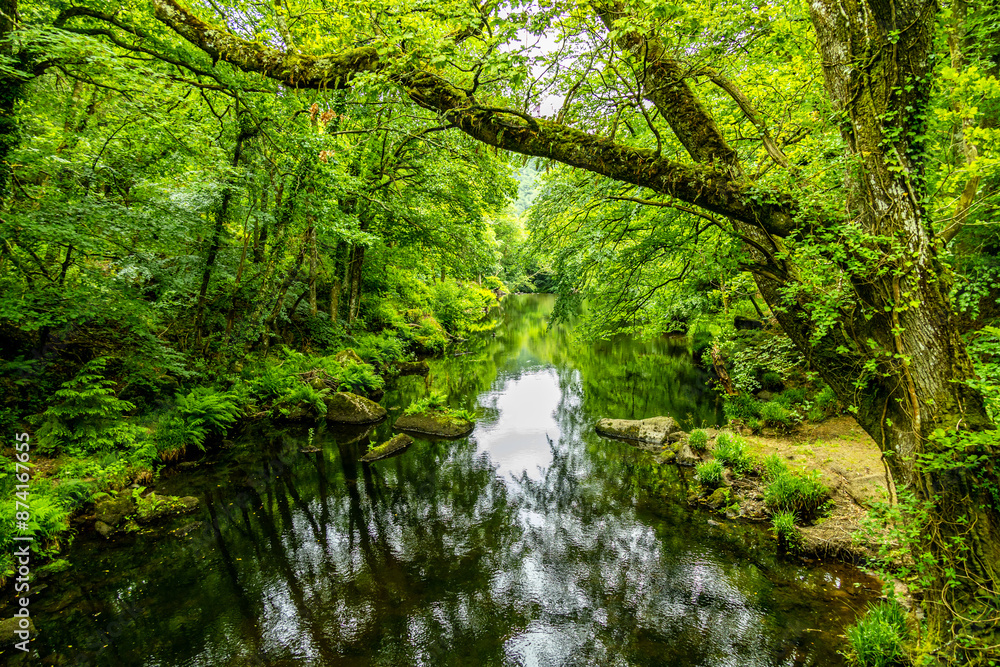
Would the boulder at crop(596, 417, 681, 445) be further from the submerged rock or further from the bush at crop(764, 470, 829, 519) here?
the submerged rock

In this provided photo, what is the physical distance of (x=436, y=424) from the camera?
38.8ft

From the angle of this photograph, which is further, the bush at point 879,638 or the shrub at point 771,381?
the shrub at point 771,381

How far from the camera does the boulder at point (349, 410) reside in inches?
484

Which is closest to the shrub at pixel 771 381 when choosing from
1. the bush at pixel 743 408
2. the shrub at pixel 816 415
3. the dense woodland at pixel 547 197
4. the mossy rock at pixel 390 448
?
the dense woodland at pixel 547 197

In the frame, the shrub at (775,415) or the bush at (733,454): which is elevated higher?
the shrub at (775,415)

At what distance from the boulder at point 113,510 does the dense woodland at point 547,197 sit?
0.87 ft

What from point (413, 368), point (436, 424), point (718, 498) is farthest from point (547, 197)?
point (413, 368)

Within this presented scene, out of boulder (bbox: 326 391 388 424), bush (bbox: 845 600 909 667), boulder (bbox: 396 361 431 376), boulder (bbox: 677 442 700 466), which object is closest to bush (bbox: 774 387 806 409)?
boulder (bbox: 677 442 700 466)

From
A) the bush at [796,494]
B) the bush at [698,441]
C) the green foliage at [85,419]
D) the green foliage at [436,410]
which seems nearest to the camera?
the bush at [796,494]

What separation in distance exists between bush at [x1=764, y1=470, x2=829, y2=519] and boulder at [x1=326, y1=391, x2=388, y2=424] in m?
9.87

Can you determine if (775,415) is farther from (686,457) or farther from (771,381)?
(686,457)

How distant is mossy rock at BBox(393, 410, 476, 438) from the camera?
11.7 metres

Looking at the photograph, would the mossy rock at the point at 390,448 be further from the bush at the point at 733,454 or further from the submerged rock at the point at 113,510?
the bush at the point at 733,454

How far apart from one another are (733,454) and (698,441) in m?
1.00
